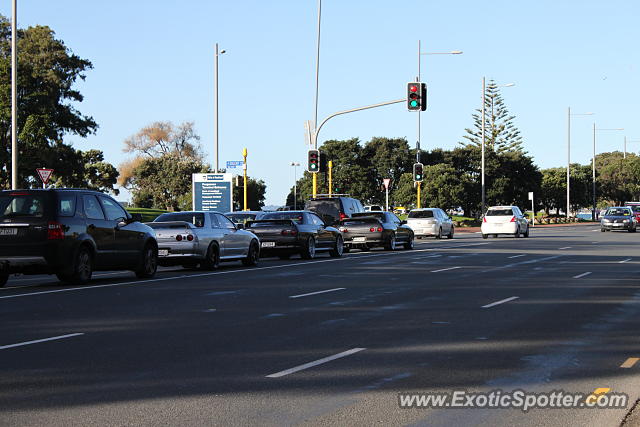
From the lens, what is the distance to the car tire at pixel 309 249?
27734mm

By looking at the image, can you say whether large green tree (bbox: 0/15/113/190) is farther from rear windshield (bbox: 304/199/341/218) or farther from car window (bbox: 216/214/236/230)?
car window (bbox: 216/214/236/230)

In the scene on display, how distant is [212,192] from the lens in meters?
42.7

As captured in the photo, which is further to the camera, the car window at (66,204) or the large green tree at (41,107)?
the large green tree at (41,107)

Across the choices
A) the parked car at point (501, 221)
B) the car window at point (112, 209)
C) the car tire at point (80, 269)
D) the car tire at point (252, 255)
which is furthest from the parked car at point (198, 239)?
the parked car at point (501, 221)

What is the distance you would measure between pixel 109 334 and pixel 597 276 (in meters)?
12.9

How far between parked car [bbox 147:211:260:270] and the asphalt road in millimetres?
3565

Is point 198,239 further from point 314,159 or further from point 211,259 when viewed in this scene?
point 314,159

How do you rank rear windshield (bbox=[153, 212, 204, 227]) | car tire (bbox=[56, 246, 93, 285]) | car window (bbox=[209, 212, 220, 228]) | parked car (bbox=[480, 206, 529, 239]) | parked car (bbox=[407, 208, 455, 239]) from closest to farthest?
car tire (bbox=[56, 246, 93, 285]) < rear windshield (bbox=[153, 212, 204, 227]) < car window (bbox=[209, 212, 220, 228]) < parked car (bbox=[480, 206, 529, 239]) < parked car (bbox=[407, 208, 455, 239])

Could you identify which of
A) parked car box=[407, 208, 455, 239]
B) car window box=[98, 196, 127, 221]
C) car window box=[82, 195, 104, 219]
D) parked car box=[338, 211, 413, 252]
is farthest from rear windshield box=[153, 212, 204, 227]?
parked car box=[407, 208, 455, 239]

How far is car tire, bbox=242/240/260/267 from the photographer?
2465 cm

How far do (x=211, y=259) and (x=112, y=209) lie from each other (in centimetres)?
432

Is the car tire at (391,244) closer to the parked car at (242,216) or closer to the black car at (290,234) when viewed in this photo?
the black car at (290,234)

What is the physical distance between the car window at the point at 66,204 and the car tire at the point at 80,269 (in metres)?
0.76

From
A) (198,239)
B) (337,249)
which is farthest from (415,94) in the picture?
(198,239)
